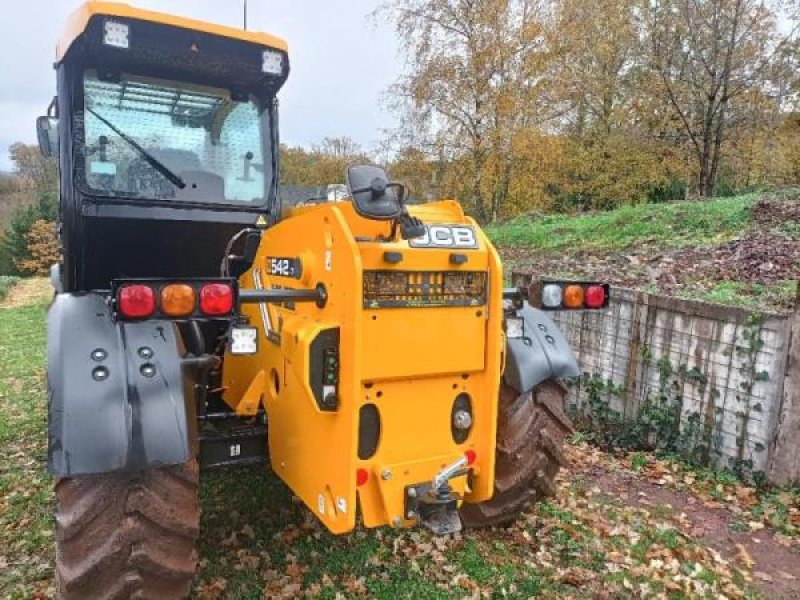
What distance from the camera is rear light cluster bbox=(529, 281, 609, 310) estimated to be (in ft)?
10.8

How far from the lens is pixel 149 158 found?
12.2 ft

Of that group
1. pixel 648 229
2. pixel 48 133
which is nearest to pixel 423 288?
pixel 48 133

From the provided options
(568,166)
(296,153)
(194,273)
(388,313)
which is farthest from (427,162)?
(296,153)

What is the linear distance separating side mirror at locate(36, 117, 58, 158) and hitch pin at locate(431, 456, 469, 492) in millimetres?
2803

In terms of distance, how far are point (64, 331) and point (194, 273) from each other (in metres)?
1.29

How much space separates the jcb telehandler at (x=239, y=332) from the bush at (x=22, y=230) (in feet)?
115

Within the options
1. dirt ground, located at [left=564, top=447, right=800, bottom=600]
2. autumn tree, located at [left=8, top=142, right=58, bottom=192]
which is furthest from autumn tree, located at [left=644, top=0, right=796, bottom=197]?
autumn tree, located at [left=8, top=142, right=58, bottom=192]

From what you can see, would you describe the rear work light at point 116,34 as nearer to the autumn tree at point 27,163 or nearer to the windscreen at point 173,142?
the windscreen at point 173,142

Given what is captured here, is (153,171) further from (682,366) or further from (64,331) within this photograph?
(682,366)

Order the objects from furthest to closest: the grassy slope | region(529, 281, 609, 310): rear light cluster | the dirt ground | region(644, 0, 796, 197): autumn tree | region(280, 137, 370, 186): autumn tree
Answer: region(280, 137, 370, 186): autumn tree < region(644, 0, 796, 197): autumn tree < the grassy slope < the dirt ground < region(529, 281, 609, 310): rear light cluster

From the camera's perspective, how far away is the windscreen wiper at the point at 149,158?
3.62 metres

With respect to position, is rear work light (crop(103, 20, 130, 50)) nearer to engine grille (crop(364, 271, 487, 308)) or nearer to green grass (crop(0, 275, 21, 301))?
engine grille (crop(364, 271, 487, 308))

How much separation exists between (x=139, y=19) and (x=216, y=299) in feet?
5.94

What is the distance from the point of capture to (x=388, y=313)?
8.89 feet
